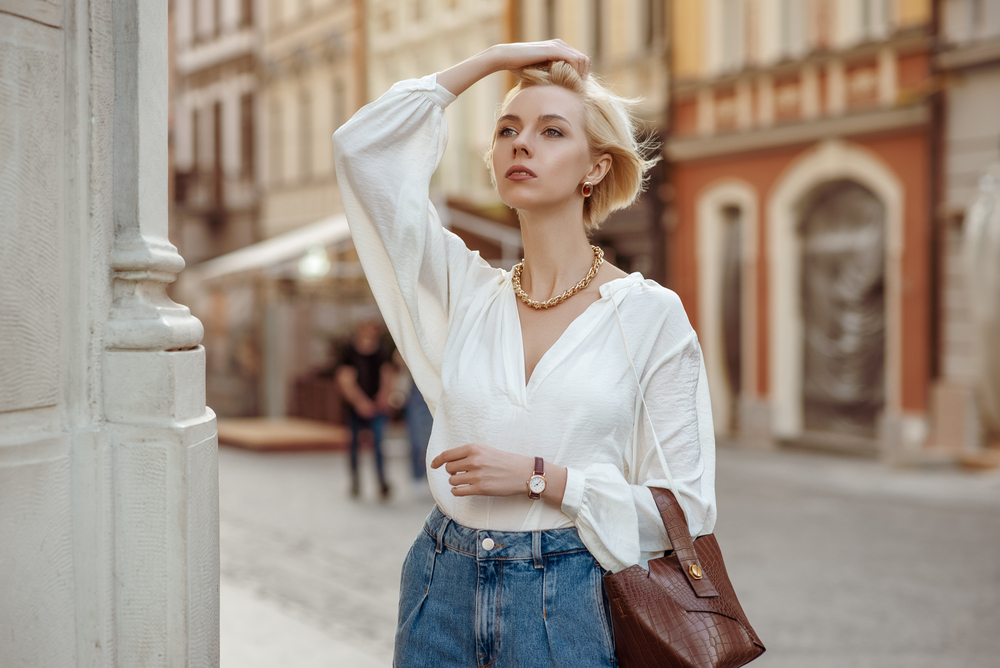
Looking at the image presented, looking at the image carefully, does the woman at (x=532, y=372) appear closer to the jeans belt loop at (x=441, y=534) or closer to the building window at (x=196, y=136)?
the jeans belt loop at (x=441, y=534)

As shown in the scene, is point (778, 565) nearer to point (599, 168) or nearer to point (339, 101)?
point (599, 168)

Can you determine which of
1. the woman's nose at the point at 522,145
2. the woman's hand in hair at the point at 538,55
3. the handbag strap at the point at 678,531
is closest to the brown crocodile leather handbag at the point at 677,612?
the handbag strap at the point at 678,531

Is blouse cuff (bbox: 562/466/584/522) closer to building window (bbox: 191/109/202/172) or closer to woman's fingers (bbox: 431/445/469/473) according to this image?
woman's fingers (bbox: 431/445/469/473)

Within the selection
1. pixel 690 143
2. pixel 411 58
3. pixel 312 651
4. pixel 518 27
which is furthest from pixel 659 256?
pixel 312 651

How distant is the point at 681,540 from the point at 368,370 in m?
8.08

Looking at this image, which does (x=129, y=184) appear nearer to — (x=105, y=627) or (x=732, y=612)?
(x=105, y=627)

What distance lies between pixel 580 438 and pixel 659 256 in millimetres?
14671

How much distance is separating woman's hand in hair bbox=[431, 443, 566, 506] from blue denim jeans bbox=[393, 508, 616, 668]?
0.11 metres

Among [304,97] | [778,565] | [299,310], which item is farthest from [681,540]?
[304,97]

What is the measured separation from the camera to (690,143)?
51.8ft

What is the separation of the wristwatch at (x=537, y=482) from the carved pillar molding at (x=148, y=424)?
0.70 metres

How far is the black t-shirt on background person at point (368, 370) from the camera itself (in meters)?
9.82

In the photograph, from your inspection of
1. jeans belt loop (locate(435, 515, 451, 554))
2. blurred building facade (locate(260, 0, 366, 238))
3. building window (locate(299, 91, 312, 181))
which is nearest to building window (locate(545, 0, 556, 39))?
blurred building facade (locate(260, 0, 366, 238))

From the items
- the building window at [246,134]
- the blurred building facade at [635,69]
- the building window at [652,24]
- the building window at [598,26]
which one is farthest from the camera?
the building window at [246,134]
